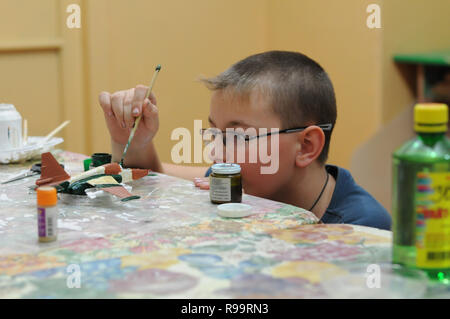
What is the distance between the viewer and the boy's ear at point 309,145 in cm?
150

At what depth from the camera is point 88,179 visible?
53.6 inches

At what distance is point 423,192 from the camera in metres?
0.81

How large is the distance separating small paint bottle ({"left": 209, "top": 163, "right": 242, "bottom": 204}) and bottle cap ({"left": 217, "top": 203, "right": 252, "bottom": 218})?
69 mm

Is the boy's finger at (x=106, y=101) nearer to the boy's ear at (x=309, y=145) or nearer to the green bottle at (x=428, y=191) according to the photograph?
the boy's ear at (x=309, y=145)

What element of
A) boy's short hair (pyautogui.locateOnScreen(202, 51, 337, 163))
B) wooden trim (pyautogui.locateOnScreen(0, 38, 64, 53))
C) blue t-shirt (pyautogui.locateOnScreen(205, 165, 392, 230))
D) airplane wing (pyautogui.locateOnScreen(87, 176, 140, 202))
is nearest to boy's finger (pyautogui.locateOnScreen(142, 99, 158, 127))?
boy's short hair (pyautogui.locateOnScreen(202, 51, 337, 163))

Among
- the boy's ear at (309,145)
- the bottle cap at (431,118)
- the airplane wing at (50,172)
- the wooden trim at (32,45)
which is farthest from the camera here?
the wooden trim at (32,45)

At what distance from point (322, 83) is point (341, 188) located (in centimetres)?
28

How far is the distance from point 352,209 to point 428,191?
65 centimetres

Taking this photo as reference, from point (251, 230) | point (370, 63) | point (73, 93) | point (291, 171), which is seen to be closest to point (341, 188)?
point (291, 171)

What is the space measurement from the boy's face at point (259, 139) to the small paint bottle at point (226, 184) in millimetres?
221

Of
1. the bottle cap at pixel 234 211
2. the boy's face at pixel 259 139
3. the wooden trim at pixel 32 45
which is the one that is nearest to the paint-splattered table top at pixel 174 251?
the bottle cap at pixel 234 211

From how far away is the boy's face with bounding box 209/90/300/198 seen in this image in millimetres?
1487

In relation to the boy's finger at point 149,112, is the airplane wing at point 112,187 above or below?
below
